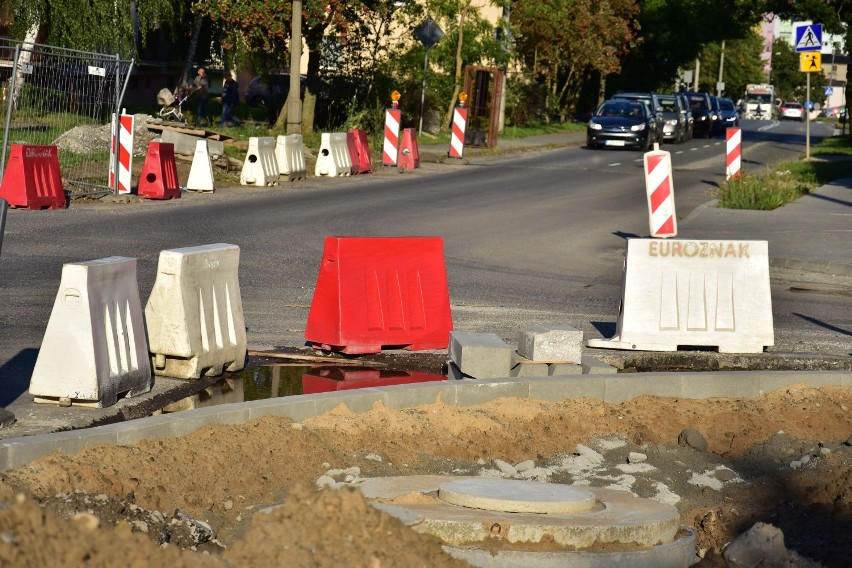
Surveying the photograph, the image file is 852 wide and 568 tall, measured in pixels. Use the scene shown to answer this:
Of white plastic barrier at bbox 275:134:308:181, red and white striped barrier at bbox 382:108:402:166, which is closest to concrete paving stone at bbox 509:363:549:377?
white plastic barrier at bbox 275:134:308:181

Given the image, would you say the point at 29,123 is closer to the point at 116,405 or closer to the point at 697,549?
the point at 116,405

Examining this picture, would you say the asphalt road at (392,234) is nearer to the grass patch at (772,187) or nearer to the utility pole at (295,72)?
the grass patch at (772,187)

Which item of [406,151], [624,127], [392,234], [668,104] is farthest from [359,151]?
[668,104]

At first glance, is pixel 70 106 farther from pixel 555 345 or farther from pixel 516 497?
pixel 516 497

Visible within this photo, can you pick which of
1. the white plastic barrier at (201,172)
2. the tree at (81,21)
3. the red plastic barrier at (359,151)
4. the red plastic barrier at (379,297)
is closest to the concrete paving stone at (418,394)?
the red plastic barrier at (379,297)

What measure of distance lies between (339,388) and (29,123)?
46.5 feet

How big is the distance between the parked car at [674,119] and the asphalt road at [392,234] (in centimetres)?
1744

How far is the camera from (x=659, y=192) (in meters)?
17.0

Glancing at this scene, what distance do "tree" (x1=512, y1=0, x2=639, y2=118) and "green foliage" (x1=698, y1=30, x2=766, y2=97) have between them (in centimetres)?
4105

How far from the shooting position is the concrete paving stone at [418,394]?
301 inches

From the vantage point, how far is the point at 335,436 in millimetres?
7117

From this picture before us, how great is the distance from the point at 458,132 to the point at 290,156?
30.3 feet

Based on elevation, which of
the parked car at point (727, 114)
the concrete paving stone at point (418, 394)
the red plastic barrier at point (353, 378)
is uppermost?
the concrete paving stone at point (418, 394)

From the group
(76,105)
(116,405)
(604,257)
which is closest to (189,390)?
(116,405)
